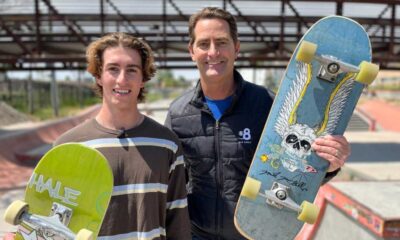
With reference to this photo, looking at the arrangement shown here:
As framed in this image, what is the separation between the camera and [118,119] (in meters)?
1.66

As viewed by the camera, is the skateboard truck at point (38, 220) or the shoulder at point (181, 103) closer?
the skateboard truck at point (38, 220)

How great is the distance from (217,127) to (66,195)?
0.86 meters

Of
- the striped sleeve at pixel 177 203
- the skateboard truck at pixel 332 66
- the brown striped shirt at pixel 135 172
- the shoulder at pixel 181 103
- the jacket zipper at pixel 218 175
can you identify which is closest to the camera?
the brown striped shirt at pixel 135 172

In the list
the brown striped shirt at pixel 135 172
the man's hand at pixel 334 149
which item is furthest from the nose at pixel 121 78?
the man's hand at pixel 334 149

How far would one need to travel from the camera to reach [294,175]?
6.72 ft

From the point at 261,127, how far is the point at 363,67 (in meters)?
0.63

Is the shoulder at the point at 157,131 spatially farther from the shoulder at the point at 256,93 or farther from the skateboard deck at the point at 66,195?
the shoulder at the point at 256,93

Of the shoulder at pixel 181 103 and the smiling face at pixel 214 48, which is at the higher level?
the smiling face at pixel 214 48

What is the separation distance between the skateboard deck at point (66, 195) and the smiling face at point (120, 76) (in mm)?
266

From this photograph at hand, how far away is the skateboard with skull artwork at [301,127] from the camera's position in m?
1.99

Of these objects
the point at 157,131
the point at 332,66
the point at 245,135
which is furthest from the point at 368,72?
the point at 157,131

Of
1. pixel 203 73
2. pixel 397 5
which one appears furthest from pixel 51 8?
pixel 397 5

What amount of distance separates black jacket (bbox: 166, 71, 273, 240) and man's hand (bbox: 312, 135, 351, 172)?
0.36m

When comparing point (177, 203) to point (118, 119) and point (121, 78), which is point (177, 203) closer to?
point (118, 119)
